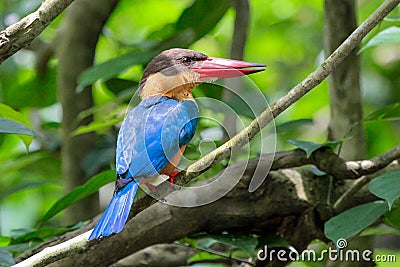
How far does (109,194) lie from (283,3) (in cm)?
205

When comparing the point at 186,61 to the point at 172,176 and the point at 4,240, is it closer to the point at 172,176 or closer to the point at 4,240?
the point at 172,176

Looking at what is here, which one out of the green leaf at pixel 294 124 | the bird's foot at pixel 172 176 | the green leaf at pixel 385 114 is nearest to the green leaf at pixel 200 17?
the green leaf at pixel 294 124

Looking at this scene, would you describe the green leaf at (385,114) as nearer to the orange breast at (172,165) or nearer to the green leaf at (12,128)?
the orange breast at (172,165)

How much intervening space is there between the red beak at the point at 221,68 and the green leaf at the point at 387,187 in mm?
516

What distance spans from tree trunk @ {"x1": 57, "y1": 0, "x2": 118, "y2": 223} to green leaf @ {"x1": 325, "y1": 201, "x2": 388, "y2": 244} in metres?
1.24

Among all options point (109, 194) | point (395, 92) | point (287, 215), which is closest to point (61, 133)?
point (109, 194)

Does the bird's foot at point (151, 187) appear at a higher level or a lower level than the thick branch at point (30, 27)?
lower

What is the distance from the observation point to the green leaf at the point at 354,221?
2082 mm

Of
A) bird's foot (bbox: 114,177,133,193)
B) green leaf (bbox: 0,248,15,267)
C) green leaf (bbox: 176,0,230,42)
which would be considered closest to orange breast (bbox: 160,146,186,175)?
bird's foot (bbox: 114,177,133,193)

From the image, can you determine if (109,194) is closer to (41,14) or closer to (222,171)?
(222,171)

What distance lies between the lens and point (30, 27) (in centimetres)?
173

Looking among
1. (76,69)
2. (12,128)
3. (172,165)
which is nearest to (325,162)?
(172,165)

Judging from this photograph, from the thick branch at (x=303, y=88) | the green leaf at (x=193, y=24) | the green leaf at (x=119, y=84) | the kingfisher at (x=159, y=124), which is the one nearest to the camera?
the thick branch at (x=303, y=88)

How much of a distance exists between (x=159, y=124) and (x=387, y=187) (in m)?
0.69
